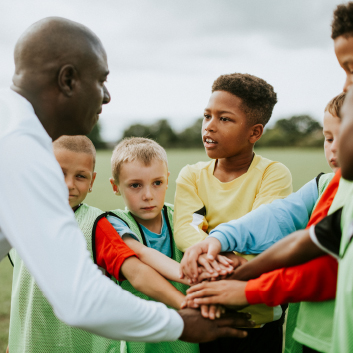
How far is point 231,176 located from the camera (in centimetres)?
261

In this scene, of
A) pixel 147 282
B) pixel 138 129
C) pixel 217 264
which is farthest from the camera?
pixel 138 129

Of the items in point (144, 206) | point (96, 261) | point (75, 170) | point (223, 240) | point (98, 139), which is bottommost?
point (96, 261)

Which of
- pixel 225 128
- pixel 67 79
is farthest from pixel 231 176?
pixel 67 79

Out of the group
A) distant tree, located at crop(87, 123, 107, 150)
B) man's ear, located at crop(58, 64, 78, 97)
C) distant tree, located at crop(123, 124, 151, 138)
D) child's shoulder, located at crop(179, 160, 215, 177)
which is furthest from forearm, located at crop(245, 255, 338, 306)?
distant tree, located at crop(123, 124, 151, 138)

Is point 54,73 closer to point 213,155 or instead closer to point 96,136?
point 213,155

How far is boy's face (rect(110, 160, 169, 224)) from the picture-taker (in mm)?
2438

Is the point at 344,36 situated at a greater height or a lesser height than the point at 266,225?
greater

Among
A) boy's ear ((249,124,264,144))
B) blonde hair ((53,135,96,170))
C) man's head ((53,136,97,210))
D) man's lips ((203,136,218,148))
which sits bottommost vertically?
man's head ((53,136,97,210))

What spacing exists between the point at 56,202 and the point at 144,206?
1065 millimetres

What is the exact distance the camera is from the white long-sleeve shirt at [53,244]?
4.39 ft

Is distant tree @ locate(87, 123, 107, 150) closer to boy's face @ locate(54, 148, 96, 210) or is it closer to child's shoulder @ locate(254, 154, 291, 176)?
boy's face @ locate(54, 148, 96, 210)

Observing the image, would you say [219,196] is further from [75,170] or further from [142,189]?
[75,170]

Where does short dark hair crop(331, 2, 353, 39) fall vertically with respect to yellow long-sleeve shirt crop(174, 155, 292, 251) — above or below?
above

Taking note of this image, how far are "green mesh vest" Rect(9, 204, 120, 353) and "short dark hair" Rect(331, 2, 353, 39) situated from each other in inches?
67.0
